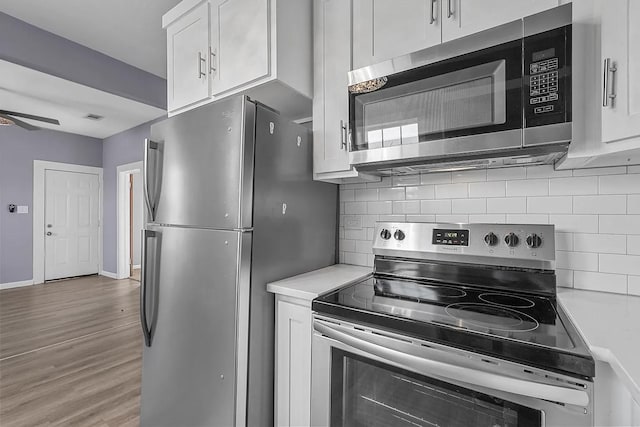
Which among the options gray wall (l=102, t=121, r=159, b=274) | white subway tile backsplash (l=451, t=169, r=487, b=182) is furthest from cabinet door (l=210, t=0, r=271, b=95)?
gray wall (l=102, t=121, r=159, b=274)

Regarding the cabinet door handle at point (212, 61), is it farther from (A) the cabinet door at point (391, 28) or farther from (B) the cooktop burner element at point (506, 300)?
(B) the cooktop burner element at point (506, 300)

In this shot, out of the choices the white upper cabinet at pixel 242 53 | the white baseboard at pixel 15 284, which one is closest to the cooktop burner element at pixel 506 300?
the white upper cabinet at pixel 242 53

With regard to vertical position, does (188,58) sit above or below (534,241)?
above

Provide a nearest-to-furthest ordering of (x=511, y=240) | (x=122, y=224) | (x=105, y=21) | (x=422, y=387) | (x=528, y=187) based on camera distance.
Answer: (x=422, y=387) → (x=511, y=240) → (x=528, y=187) → (x=105, y=21) → (x=122, y=224)

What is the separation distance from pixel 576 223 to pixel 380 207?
0.89 meters

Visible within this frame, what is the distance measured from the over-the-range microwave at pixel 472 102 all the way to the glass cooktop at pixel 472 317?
55 centimetres

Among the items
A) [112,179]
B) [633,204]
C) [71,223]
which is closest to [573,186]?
[633,204]

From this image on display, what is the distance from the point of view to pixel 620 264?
121 centimetres

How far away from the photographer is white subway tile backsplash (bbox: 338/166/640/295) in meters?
1.20

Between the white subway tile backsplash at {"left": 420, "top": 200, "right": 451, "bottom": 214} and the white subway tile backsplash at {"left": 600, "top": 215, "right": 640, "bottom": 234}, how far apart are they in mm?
593

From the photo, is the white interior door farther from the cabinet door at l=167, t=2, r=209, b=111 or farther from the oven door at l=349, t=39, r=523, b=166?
the oven door at l=349, t=39, r=523, b=166

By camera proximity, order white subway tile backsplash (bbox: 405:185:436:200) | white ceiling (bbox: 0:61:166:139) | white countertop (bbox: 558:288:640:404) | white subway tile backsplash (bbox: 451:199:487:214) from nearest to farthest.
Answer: white countertop (bbox: 558:288:640:404)
white subway tile backsplash (bbox: 451:199:487:214)
white subway tile backsplash (bbox: 405:185:436:200)
white ceiling (bbox: 0:61:166:139)

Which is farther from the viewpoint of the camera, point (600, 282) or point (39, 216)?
point (39, 216)

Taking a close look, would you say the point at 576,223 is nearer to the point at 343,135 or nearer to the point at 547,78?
the point at 547,78
